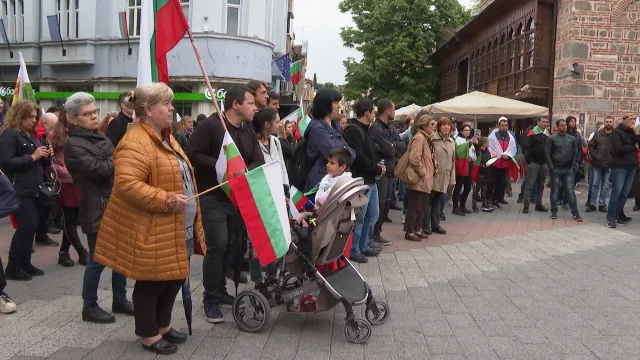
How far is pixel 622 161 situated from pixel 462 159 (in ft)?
9.32

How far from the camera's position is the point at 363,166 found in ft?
23.8

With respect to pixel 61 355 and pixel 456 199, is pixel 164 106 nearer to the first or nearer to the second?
pixel 61 355

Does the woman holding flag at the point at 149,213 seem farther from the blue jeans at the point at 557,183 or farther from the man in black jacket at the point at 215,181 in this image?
the blue jeans at the point at 557,183

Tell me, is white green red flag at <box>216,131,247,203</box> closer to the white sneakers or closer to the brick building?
the white sneakers

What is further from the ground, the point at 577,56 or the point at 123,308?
the point at 577,56

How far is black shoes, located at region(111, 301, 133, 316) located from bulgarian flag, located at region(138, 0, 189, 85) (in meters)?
1.91

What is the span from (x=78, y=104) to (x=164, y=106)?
113 cm

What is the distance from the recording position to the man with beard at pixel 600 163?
11.7m

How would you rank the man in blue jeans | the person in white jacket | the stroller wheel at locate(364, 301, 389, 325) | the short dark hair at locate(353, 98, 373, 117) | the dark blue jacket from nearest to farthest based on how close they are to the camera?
1. the stroller wheel at locate(364, 301, 389, 325)
2. the person in white jacket
3. the dark blue jacket
4. the short dark hair at locate(353, 98, 373, 117)
5. the man in blue jeans

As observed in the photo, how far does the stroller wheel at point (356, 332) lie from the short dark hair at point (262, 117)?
2260 mm

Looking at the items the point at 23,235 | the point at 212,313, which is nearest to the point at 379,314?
the point at 212,313

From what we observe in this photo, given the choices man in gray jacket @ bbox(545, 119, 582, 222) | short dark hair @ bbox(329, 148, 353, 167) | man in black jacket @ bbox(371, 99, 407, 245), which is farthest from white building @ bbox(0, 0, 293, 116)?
short dark hair @ bbox(329, 148, 353, 167)

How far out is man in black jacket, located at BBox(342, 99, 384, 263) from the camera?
7.21 m

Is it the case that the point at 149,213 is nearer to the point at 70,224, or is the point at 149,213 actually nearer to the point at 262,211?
the point at 262,211
